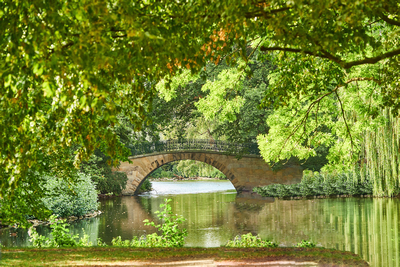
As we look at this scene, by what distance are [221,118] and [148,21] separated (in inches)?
339

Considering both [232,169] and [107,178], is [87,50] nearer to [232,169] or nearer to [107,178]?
[107,178]

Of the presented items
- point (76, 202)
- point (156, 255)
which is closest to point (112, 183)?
point (76, 202)

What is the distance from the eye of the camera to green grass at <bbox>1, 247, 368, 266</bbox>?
24.9 ft

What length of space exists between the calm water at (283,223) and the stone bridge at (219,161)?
4.80m

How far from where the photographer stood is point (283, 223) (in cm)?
1677

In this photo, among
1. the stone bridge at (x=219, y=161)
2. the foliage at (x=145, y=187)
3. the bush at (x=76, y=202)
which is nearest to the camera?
the bush at (x=76, y=202)

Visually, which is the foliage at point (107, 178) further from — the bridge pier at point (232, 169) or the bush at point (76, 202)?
the bush at point (76, 202)

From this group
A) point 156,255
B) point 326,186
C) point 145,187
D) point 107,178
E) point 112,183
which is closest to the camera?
point 156,255

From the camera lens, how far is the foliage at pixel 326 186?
24312 millimetres

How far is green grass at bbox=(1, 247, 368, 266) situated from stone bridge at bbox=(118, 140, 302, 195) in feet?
68.4

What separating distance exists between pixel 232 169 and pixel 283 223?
14017mm

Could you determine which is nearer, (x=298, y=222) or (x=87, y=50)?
(x=87, y=50)

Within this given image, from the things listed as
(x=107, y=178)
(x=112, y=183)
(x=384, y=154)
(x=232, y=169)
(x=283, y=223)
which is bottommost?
(x=283, y=223)

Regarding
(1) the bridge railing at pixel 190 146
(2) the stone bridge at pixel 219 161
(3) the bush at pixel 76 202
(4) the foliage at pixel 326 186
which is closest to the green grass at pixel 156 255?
(3) the bush at pixel 76 202
